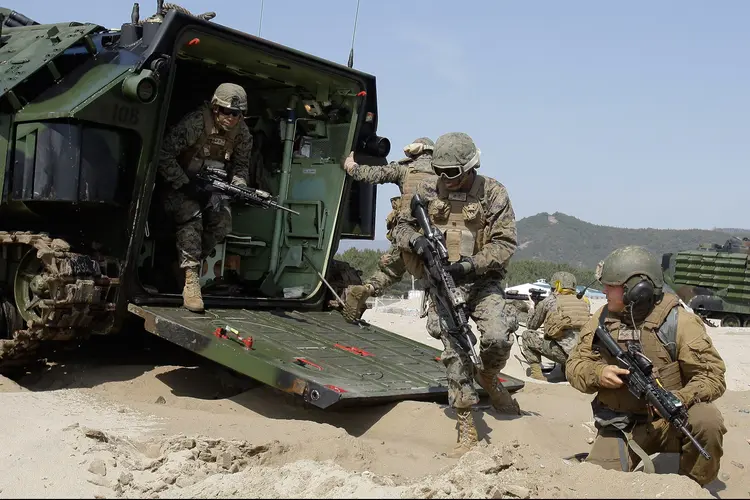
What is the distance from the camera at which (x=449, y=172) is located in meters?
6.00

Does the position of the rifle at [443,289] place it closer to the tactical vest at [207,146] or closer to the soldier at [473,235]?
the soldier at [473,235]

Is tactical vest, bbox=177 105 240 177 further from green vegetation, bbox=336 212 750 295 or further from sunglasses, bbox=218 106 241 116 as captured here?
green vegetation, bbox=336 212 750 295

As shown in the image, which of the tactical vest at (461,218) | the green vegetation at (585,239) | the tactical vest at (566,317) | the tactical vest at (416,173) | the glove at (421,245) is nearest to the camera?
the glove at (421,245)

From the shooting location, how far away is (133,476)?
4.41 metres

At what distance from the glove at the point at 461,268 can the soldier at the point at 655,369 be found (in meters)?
1.04

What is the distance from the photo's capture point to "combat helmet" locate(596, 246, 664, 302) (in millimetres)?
4754

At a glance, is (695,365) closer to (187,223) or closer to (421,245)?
(421,245)

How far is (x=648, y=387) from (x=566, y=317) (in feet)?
16.7

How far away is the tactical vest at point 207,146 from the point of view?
25.2ft

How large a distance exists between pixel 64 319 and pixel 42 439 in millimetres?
1870

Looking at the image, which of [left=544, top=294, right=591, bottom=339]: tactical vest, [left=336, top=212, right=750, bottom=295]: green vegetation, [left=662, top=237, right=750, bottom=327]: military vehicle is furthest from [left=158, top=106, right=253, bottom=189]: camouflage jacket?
[left=336, top=212, right=750, bottom=295]: green vegetation

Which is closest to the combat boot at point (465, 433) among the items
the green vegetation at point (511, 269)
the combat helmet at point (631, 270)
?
the combat helmet at point (631, 270)

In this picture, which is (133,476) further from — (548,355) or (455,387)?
(548,355)

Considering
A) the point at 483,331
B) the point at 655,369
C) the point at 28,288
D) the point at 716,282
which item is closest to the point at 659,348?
the point at 655,369
